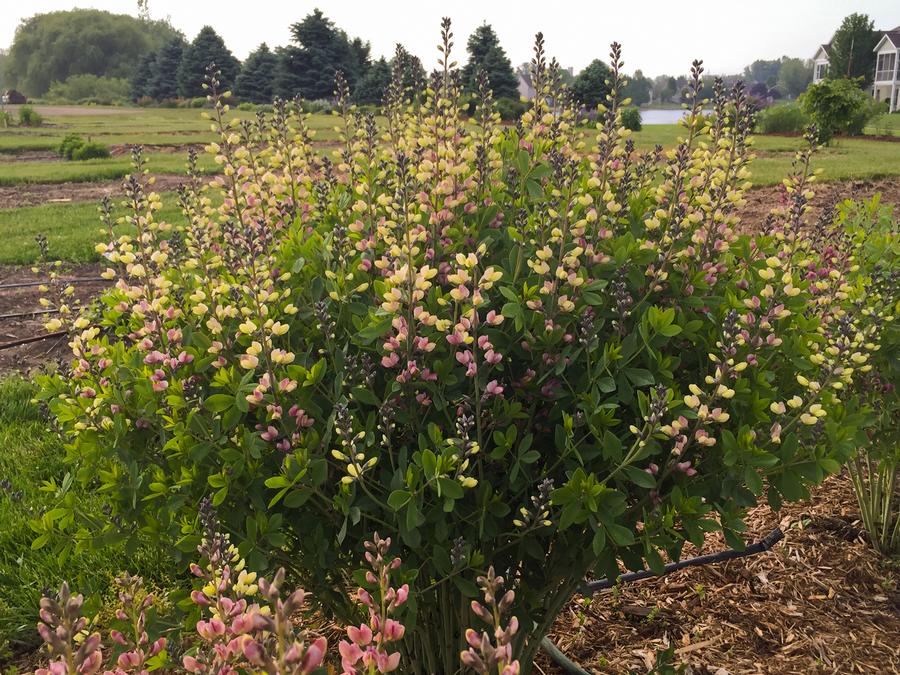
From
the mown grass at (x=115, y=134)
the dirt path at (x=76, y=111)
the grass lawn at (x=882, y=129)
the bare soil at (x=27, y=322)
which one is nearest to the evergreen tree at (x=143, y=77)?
the dirt path at (x=76, y=111)

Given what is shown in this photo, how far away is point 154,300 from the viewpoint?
2289mm

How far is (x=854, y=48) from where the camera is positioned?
59.2 metres

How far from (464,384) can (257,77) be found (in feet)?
215

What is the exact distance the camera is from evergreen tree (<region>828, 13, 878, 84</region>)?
188 feet

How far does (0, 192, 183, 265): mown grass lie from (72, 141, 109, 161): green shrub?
903cm

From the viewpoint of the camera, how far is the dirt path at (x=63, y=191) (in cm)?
1508

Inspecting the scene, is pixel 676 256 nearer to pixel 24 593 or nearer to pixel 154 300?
pixel 154 300

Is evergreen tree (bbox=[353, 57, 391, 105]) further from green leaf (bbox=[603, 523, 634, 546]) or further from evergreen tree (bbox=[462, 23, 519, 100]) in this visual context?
green leaf (bbox=[603, 523, 634, 546])

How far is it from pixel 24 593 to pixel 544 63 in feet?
11.6

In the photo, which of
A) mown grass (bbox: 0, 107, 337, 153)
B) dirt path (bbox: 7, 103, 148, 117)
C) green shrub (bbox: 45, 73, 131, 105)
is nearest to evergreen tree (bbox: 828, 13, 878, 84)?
mown grass (bbox: 0, 107, 337, 153)

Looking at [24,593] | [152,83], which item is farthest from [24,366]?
[152,83]

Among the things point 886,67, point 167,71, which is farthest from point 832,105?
point 167,71

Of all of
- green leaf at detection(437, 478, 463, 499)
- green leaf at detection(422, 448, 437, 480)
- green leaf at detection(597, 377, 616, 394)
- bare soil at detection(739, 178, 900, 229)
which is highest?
bare soil at detection(739, 178, 900, 229)

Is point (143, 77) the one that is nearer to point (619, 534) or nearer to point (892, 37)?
point (892, 37)
